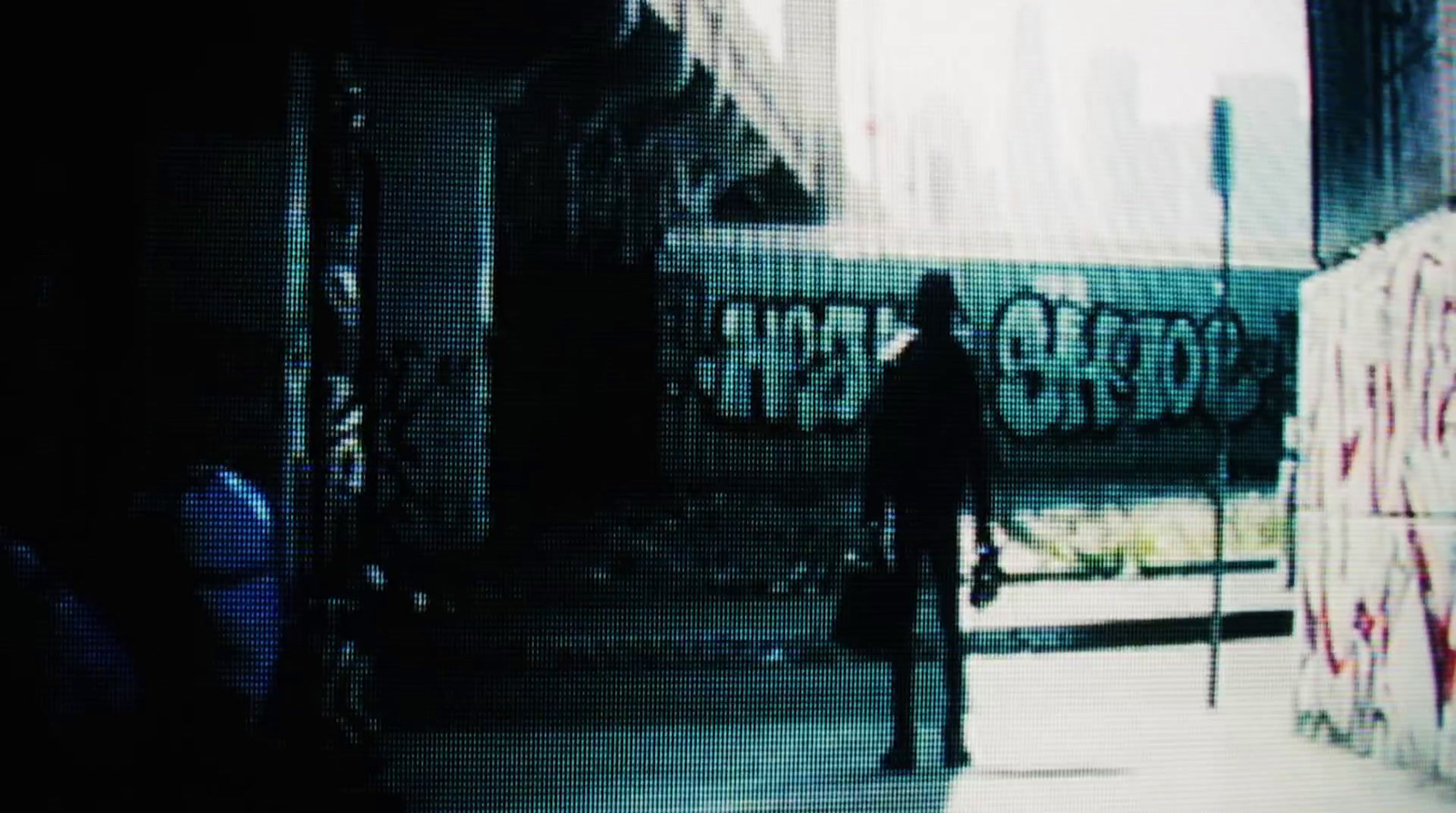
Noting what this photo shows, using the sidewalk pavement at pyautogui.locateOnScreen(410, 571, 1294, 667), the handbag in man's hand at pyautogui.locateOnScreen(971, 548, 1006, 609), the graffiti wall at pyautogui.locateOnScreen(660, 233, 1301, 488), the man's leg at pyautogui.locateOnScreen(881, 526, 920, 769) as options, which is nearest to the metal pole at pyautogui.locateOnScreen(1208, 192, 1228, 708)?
the graffiti wall at pyautogui.locateOnScreen(660, 233, 1301, 488)

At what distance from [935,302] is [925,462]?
37 centimetres

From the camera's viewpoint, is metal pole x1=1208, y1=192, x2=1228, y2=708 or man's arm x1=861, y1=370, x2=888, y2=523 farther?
metal pole x1=1208, y1=192, x2=1228, y2=708

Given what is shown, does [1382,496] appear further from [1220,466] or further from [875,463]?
[875,463]

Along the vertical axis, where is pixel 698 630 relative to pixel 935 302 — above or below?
below

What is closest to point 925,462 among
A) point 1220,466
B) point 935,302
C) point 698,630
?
point 935,302

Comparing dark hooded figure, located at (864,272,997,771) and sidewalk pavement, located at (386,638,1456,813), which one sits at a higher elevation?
dark hooded figure, located at (864,272,997,771)

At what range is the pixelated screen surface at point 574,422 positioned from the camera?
7.03 feet

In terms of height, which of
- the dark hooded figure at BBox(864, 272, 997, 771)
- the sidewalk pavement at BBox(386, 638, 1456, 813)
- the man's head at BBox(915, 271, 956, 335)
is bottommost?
the sidewalk pavement at BBox(386, 638, 1456, 813)

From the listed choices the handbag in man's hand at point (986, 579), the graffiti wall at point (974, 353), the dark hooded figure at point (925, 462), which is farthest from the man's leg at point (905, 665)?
the graffiti wall at point (974, 353)

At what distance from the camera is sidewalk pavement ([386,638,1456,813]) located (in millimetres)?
2217

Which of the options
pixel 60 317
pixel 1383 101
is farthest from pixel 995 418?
pixel 60 317

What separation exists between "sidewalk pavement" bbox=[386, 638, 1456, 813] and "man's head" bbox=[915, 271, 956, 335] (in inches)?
29.9

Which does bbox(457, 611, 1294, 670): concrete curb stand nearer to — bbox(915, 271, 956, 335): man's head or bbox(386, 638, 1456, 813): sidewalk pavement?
bbox(386, 638, 1456, 813): sidewalk pavement

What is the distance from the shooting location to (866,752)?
8.29 ft
